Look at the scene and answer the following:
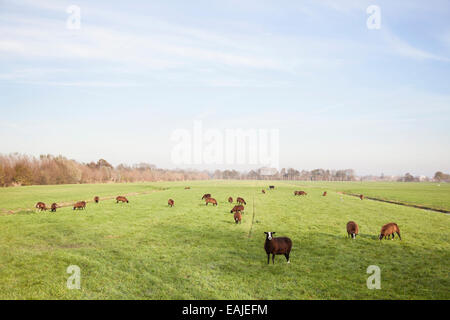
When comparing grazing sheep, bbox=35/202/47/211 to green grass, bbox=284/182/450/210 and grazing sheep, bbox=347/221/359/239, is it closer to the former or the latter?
grazing sheep, bbox=347/221/359/239

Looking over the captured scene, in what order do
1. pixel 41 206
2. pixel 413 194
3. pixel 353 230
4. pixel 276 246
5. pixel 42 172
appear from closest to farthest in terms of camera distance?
pixel 276 246 < pixel 353 230 < pixel 41 206 < pixel 413 194 < pixel 42 172

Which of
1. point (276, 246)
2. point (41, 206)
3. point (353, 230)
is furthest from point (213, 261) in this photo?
point (41, 206)

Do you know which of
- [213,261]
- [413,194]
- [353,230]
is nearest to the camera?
[213,261]

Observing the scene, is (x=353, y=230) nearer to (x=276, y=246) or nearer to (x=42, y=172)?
(x=276, y=246)

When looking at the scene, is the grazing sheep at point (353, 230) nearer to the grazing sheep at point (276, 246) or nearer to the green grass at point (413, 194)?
the grazing sheep at point (276, 246)

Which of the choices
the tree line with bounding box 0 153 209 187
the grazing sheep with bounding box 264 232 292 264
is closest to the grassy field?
the grazing sheep with bounding box 264 232 292 264

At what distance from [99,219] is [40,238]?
7071 millimetres

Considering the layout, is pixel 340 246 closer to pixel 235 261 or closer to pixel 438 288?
pixel 438 288

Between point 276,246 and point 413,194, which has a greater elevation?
point 276,246

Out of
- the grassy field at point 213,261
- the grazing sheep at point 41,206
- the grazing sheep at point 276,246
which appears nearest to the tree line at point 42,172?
the grazing sheep at point 41,206

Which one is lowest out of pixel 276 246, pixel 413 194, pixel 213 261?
pixel 413 194

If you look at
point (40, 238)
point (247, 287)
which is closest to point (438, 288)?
point (247, 287)

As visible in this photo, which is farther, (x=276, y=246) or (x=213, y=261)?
(x=213, y=261)
